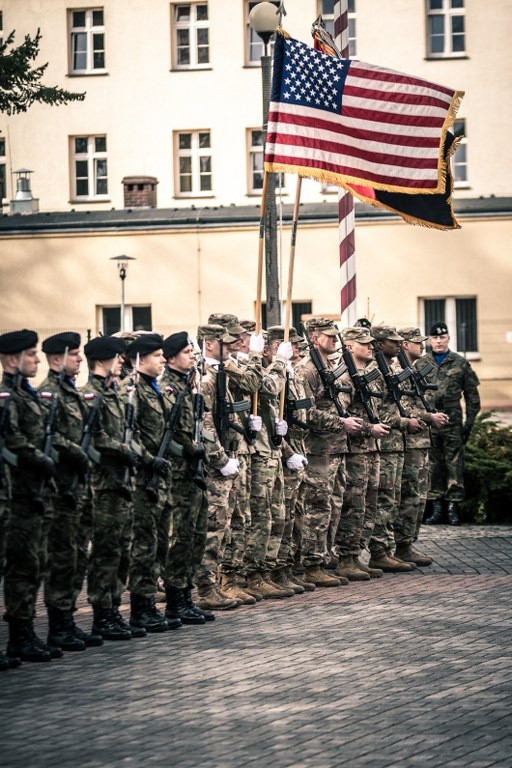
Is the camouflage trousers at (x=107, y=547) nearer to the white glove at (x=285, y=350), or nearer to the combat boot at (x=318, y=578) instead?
the white glove at (x=285, y=350)

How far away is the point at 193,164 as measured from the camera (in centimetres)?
4275

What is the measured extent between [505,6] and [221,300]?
10.4 meters

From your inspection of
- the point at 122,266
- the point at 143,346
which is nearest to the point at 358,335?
the point at 143,346

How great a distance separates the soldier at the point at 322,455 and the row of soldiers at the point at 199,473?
0.01m

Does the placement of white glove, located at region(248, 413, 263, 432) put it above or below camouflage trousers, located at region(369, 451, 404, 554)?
above

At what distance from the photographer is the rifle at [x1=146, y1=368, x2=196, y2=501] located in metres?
10.5

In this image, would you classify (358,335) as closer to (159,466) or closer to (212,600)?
(212,600)

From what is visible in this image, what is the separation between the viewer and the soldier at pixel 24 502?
927 centimetres

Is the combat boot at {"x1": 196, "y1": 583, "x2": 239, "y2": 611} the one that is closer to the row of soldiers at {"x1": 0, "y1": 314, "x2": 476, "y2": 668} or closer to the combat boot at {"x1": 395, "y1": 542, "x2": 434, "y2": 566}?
the row of soldiers at {"x1": 0, "y1": 314, "x2": 476, "y2": 668}

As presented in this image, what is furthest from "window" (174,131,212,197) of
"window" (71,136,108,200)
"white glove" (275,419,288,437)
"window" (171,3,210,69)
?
"white glove" (275,419,288,437)

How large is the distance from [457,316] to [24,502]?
102 ft

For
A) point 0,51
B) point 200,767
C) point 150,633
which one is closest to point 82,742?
point 200,767

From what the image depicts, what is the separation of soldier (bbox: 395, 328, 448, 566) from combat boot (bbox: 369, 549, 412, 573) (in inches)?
11.7

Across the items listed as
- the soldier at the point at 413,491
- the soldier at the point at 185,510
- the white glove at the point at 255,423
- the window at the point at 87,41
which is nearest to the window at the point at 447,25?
the window at the point at 87,41
